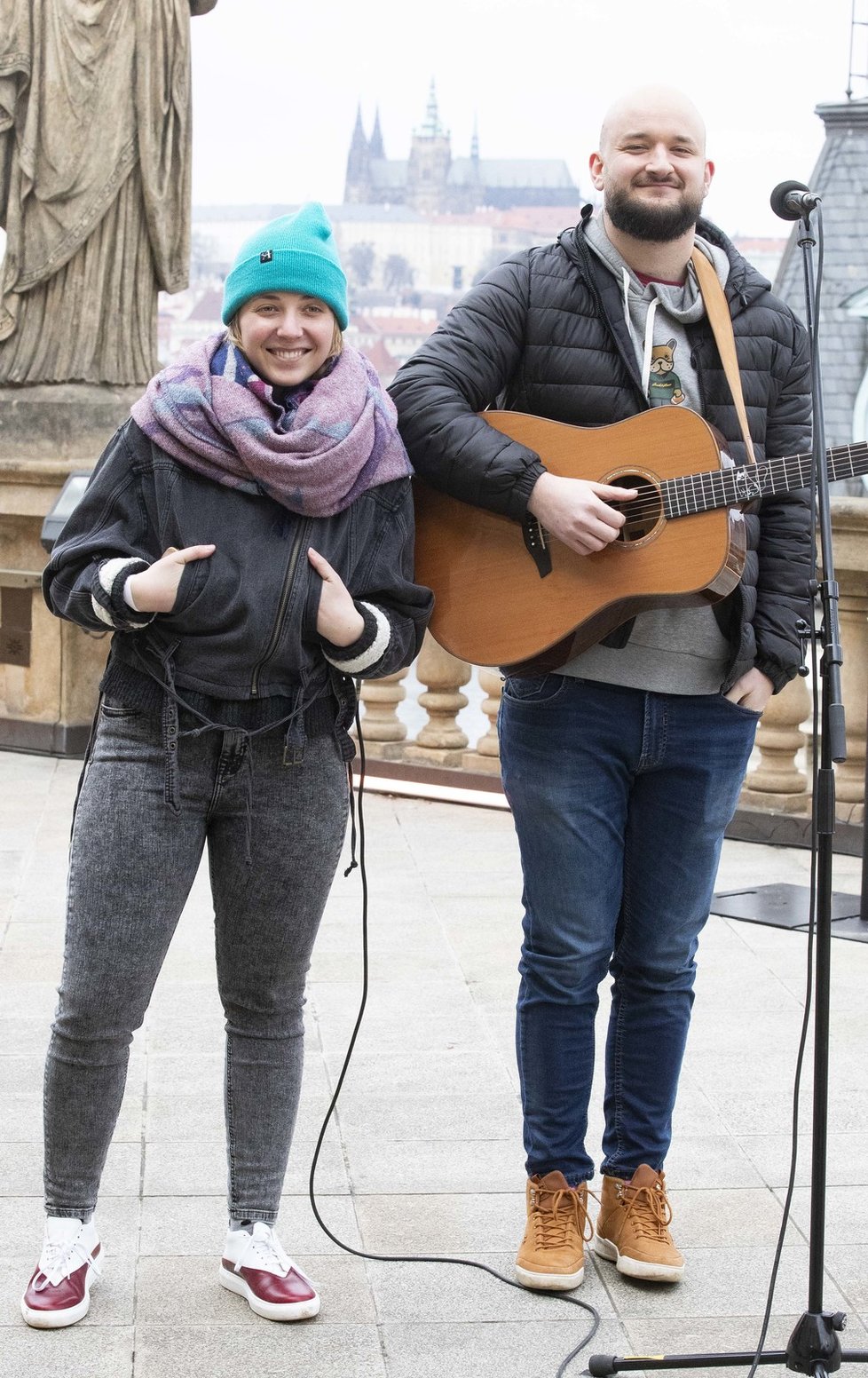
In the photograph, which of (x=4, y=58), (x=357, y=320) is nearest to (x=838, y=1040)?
(x=4, y=58)

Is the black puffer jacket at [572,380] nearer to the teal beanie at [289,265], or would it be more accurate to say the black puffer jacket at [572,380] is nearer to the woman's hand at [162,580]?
the teal beanie at [289,265]

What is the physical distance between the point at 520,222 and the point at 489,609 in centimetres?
11525

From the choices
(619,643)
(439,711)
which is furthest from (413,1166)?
(439,711)

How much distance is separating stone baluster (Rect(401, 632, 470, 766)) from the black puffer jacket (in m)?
4.00

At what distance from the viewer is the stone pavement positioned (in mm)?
2781

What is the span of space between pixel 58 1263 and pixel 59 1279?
0.07 feet

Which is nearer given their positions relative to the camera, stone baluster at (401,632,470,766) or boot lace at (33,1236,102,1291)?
boot lace at (33,1236,102,1291)

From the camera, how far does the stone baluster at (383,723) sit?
716cm

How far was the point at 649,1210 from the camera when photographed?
304 centimetres

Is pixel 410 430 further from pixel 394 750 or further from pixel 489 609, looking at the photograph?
pixel 394 750

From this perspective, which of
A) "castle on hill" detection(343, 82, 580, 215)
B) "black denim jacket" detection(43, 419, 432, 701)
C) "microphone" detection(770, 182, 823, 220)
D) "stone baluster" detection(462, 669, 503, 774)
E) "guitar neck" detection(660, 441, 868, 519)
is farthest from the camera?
"castle on hill" detection(343, 82, 580, 215)

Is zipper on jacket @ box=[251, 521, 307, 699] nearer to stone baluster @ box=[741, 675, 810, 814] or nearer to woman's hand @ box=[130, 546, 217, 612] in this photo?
woman's hand @ box=[130, 546, 217, 612]

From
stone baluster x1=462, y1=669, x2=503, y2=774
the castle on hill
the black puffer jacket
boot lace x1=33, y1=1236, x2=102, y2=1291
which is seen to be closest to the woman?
boot lace x1=33, y1=1236, x2=102, y2=1291

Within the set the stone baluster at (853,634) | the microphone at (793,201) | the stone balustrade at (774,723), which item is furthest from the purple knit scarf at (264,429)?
the stone baluster at (853,634)
